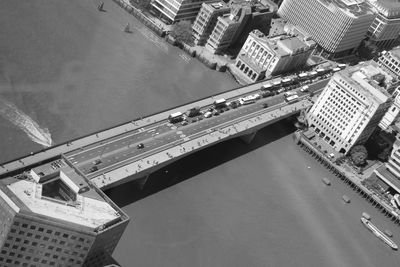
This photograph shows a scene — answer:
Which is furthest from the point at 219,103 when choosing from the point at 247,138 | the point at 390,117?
the point at 390,117

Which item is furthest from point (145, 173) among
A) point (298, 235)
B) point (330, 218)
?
point (330, 218)

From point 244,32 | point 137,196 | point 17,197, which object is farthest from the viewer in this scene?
point 244,32

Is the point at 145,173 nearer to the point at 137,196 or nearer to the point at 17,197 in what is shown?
the point at 137,196

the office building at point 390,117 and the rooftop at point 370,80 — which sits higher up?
the rooftop at point 370,80

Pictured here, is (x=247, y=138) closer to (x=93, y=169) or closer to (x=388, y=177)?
(x=388, y=177)

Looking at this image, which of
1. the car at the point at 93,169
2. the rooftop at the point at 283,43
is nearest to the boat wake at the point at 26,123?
the car at the point at 93,169

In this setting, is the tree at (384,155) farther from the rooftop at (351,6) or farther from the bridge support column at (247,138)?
the rooftop at (351,6)

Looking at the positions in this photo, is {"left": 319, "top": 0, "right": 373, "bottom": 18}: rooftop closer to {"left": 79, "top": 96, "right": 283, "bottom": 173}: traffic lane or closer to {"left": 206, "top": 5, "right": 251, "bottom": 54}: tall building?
{"left": 206, "top": 5, "right": 251, "bottom": 54}: tall building
